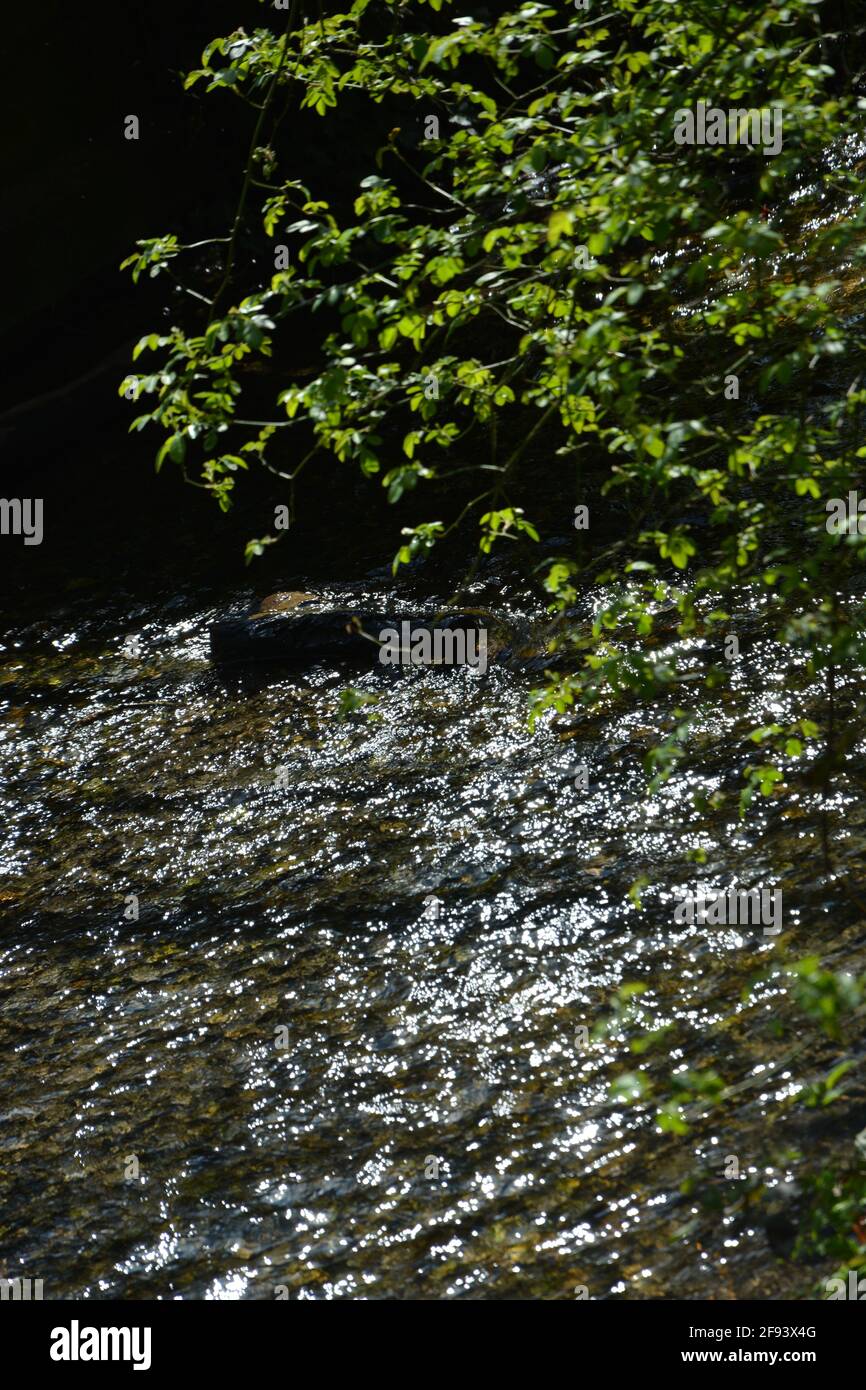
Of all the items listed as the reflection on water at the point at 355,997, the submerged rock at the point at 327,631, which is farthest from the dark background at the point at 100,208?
the reflection on water at the point at 355,997

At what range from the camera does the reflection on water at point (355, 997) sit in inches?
180

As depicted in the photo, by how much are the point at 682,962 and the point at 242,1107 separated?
1.71 m

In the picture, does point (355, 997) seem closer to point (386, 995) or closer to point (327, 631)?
point (386, 995)

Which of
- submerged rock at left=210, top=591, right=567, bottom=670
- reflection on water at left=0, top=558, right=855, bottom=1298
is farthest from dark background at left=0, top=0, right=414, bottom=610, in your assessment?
reflection on water at left=0, top=558, right=855, bottom=1298

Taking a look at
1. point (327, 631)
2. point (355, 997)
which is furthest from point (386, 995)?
point (327, 631)

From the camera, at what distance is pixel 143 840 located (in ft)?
23.4

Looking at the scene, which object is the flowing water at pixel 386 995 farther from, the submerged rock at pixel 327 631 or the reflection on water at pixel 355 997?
the submerged rock at pixel 327 631

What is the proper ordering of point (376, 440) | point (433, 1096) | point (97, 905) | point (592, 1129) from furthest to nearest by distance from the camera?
point (97, 905), point (433, 1096), point (592, 1129), point (376, 440)

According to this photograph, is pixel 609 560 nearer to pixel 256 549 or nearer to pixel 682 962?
pixel 682 962

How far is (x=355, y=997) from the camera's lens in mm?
5688

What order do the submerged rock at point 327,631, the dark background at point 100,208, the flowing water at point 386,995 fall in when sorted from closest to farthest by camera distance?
the flowing water at point 386,995 → the submerged rock at point 327,631 → the dark background at point 100,208

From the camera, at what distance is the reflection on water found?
457 cm

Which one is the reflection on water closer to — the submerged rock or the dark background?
the submerged rock
